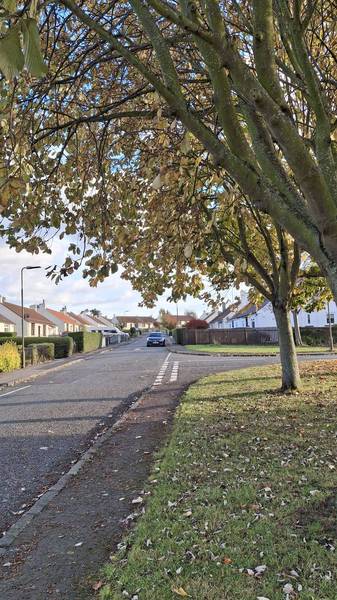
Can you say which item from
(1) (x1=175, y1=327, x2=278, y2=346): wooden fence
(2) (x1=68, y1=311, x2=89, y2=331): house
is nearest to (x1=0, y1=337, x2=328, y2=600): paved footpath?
(1) (x1=175, y1=327, x2=278, y2=346): wooden fence

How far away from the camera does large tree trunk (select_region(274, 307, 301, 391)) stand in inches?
481

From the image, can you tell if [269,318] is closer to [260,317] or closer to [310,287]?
[260,317]

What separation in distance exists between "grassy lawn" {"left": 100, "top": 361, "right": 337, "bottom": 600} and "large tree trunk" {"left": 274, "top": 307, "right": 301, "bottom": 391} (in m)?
3.77

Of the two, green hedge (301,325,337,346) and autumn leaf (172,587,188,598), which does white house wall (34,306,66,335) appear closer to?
green hedge (301,325,337,346)

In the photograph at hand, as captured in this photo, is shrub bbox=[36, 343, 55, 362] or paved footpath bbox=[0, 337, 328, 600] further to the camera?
shrub bbox=[36, 343, 55, 362]

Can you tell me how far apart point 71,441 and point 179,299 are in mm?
4458

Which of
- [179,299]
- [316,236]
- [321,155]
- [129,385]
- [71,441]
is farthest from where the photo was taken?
[129,385]

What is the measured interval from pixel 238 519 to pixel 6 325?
204 ft

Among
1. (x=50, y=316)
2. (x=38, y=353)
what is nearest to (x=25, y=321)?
(x=50, y=316)

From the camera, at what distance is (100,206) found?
7047 millimetres

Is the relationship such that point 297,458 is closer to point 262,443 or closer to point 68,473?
point 262,443

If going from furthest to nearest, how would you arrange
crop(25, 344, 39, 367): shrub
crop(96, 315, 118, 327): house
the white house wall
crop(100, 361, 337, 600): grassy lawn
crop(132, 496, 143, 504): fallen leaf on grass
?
1. crop(96, 315, 118, 327): house
2. the white house wall
3. crop(25, 344, 39, 367): shrub
4. crop(132, 496, 143, 504): fallen leaf on grass
5. crop(100, 361, 337, 600): grassy lawn

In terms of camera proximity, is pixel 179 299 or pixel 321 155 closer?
pixel 321 155

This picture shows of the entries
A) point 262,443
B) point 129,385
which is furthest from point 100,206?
point 129,385
